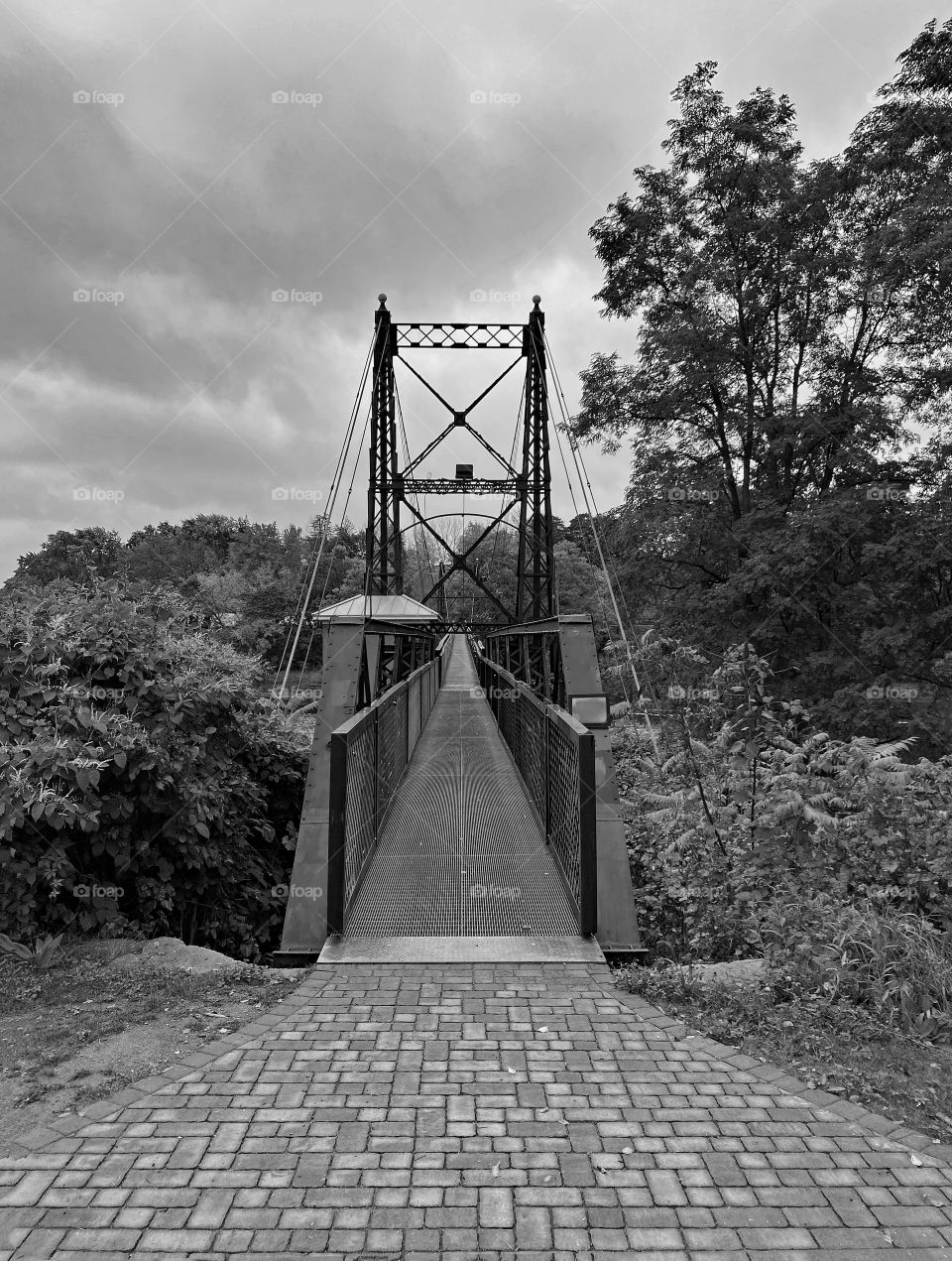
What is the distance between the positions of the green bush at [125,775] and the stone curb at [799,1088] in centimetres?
276

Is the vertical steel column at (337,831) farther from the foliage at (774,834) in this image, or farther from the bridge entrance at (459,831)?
the foliage at (774,834)

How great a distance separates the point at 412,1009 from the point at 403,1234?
1146mm

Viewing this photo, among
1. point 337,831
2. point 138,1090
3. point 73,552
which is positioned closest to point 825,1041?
point 337,831

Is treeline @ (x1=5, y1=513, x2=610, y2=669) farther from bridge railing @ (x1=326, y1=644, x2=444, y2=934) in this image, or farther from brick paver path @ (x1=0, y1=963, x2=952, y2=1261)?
brick paver path @ (x1=0, y1=963, x2=952, y2=1261)

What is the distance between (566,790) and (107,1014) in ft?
8.71

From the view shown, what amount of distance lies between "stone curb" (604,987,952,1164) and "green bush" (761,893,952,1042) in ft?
1.98

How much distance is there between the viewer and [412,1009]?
302cm

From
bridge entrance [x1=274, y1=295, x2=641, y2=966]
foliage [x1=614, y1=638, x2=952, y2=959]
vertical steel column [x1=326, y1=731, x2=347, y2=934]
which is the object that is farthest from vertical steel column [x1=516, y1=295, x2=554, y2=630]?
vertical steel column [x1=326, y1=731, x2=347, y2=934]

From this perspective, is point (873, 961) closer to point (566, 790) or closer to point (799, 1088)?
Answer: point (799, 1088)

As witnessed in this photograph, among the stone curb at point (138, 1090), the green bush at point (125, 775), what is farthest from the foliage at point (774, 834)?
the green bush at point (125, 775)

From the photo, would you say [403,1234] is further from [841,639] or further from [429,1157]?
[841,639]

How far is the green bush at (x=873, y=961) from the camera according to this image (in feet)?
9.91

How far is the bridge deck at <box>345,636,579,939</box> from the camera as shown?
13.0 feet

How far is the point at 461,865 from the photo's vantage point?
4.79 m
